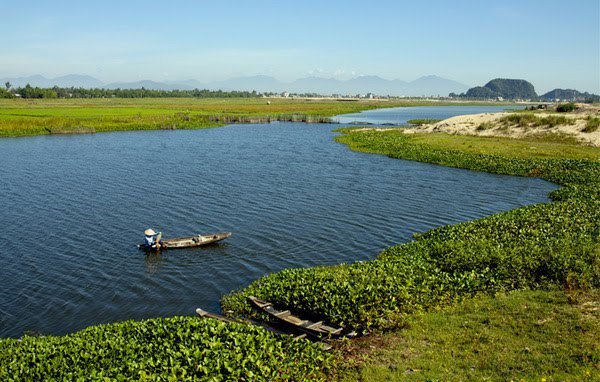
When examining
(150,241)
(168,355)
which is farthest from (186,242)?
(168,355)

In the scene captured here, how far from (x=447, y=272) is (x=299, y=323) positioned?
9319mm

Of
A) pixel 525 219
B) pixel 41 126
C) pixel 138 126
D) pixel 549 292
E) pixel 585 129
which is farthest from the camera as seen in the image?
pixel 138 126

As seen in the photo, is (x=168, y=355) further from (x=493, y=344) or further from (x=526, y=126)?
(x=526, y=126)

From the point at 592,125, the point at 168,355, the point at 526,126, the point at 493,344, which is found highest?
the point at 592,125

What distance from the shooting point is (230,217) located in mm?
39656

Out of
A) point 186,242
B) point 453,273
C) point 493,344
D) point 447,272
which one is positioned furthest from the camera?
point 186,242

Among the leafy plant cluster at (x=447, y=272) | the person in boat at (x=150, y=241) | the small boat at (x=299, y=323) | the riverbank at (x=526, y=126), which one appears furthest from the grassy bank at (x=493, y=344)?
the riverbank at (x=526, y=126)

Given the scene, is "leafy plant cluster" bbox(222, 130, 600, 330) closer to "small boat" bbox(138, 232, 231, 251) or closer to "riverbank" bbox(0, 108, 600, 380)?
"riverbank" bbox(0, 108, 600, 380)

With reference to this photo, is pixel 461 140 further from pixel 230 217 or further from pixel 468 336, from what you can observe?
pixel 468 336


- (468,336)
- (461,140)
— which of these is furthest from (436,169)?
(468,336)

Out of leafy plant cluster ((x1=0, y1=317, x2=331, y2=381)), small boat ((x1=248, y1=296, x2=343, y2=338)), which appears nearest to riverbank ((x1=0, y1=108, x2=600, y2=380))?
leafy plant cluster ((x1=0, y1=317, x2=331, y2=381))

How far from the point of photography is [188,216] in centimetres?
4006

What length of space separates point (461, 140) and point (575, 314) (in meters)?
67.0

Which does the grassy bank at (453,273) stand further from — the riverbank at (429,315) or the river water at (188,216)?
the river water at (188,216)
